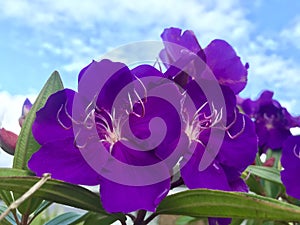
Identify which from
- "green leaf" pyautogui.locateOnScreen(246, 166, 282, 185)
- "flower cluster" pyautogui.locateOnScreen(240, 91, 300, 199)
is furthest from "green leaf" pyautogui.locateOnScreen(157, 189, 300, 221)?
"flower cluster" pyautogui.locateOnScreen(240, 91, 300, 199)

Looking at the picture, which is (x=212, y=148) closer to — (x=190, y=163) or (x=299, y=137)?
(x=190, y=163)

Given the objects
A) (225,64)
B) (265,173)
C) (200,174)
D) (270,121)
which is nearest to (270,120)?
(270,121)

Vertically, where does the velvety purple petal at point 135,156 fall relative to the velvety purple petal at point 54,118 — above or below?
below

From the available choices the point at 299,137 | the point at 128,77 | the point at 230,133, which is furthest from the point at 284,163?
the point at 128,77

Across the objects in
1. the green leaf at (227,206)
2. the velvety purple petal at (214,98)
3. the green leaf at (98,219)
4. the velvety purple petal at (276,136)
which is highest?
the velvety purple petal at (276,136)

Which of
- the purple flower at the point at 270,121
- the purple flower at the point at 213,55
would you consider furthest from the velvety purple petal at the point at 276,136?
the purple flower at the point at 213,55

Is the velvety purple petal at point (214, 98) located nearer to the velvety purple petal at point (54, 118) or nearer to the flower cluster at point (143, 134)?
the flower cluster at point (143, 134)
